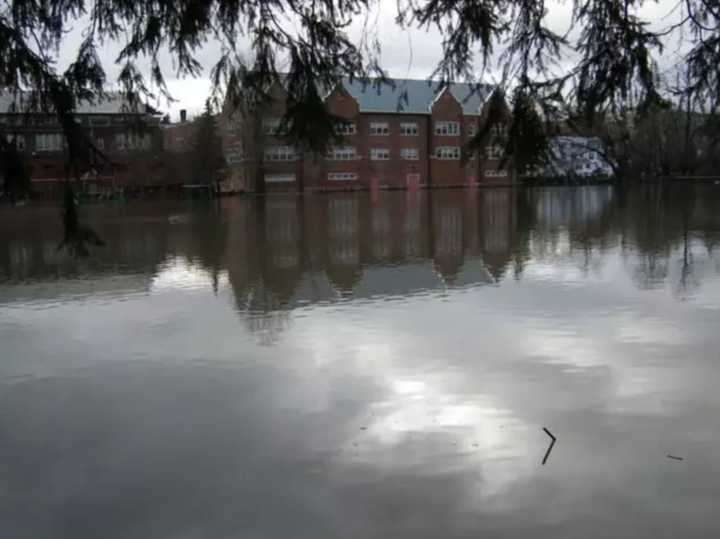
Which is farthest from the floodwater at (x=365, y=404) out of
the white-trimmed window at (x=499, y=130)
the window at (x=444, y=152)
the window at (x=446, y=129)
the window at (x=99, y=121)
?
the window at (x=444, y=152)

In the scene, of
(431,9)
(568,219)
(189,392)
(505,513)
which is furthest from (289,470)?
(568,219)

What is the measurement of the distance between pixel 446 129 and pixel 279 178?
16071mm

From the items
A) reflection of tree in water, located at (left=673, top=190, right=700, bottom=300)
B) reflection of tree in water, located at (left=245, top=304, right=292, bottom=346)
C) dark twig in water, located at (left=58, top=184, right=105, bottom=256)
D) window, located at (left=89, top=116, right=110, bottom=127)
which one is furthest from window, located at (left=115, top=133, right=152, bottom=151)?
reflection of tree in water, located at (left=673, top=190, right=700, bottom=300)

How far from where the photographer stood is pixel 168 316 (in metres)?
10.8

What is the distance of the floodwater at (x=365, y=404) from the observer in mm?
4719

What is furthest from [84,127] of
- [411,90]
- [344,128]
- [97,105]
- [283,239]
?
[283,239]

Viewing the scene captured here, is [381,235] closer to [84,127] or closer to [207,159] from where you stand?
[84,127]

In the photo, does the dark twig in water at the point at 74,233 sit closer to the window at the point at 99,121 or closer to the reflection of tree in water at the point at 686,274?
the window at the point at 99,121

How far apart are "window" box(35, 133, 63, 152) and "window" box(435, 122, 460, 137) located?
2585 inches

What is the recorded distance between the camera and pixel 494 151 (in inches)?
192

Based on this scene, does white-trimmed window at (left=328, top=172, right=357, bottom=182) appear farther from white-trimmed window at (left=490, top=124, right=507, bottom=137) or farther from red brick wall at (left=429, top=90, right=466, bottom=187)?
white-trimmed window at (left=490, top=124, right=507, bottom=137)

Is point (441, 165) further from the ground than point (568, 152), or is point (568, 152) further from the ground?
point (441, 165)

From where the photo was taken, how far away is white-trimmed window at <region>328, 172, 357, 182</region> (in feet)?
225

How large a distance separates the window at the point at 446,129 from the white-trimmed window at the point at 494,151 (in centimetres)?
6579
